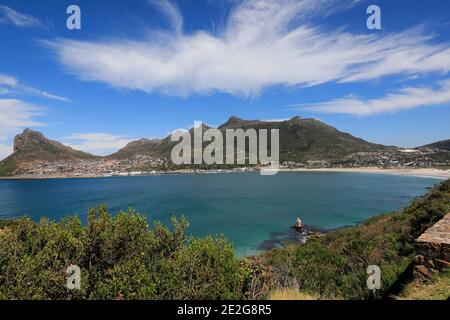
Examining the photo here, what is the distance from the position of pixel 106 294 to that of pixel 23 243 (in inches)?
167

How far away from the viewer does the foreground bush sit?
303 inches

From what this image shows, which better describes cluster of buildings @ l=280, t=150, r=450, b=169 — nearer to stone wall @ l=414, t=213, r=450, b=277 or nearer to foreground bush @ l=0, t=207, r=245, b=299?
stone wall @ l=414, t=213, r=450, b=277

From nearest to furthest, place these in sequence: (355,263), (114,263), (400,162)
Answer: (114,263) → (355,263) → (400,162)

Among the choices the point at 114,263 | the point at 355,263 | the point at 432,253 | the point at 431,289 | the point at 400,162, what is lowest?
the point at 355,263

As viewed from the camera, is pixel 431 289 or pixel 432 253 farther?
pixel 432 253

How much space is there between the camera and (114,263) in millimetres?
9234

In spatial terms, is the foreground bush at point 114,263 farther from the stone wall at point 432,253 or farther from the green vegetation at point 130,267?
the stone wall at point 432,253

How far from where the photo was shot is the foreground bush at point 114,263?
7.70m

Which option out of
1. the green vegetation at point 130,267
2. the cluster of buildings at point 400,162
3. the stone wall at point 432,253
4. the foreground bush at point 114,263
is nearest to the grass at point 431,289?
the stone wall at point 432,253

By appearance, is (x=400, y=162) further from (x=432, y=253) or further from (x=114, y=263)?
(x=114, y=263)

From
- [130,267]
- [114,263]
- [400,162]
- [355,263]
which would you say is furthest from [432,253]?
[400,162]

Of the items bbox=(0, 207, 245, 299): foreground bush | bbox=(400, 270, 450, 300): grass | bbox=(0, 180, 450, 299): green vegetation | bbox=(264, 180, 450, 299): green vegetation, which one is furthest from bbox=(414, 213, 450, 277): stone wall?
bbox=(0, 207, 245, 299): foreground bush
